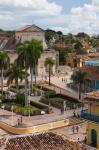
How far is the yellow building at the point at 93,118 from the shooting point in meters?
31.7

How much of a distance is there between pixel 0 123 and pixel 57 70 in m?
38.3

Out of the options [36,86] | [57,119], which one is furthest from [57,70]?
[57,119]

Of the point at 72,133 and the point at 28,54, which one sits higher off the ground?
the point at 28,54

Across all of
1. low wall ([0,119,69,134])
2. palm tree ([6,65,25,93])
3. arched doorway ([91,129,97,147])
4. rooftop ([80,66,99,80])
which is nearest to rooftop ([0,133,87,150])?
arched doorway ([91,129,97,147])

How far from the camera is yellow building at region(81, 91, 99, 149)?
104 ft

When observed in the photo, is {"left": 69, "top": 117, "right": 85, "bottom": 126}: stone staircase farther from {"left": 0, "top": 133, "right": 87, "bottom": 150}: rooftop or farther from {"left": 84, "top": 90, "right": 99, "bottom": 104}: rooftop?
{"left": 0, "top": 133, "right": 87, "bottom": 150}: rooftop

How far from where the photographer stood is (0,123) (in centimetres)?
4181

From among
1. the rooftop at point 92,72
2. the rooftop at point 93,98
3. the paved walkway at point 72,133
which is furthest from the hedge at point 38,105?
the rooftop at point 93,98

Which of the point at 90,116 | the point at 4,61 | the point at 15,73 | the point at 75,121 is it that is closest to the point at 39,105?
the point at 15,73

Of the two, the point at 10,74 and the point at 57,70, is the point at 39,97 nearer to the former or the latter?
the point at 10,74

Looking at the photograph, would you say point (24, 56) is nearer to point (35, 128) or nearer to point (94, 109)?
point (35, 128)

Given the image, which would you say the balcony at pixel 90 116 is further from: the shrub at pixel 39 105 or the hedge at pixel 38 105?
the hedge at pixel 38 105

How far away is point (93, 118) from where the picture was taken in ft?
105

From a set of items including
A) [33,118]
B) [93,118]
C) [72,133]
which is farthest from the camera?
[33,118]
